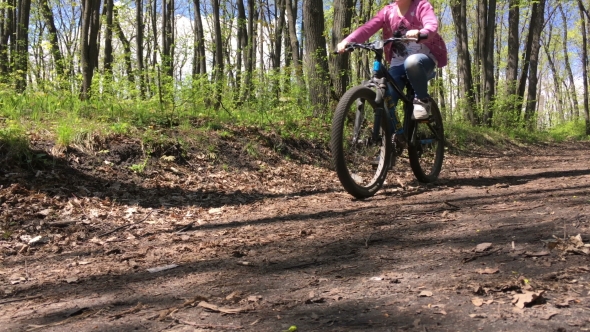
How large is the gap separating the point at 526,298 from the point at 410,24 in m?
3.61

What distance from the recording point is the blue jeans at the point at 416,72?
4.20 metres

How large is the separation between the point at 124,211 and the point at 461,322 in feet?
11.1

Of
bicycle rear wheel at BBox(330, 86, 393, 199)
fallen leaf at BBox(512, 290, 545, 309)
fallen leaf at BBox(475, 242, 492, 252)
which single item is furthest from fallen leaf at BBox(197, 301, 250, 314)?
bicycle rear wheel at BBox(330, 86, 393, 199)

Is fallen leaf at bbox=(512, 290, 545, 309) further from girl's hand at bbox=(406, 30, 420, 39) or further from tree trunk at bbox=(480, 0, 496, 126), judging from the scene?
tree trunk at bbox=(480, 0, 496, 126)

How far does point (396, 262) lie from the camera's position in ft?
6.72

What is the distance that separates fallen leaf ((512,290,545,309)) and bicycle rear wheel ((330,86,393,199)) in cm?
241

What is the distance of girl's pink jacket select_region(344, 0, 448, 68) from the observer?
427 centimetres

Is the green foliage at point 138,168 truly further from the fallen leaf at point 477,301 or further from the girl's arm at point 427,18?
the fallen leaf at point 477,301

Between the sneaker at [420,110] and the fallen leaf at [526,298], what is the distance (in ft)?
10.6

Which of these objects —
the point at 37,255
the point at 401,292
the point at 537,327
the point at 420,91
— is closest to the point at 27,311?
the point at 37,255

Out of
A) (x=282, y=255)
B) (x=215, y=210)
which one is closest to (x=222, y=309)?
(x=282, y=255)

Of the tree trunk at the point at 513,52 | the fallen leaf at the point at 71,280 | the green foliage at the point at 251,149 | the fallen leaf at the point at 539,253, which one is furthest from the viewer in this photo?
the tree trunk at the point at 513,52

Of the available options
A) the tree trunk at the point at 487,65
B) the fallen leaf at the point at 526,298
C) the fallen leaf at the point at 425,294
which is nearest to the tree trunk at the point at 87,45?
the fallen leaf at the point at 425,294

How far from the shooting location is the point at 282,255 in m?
2.39
